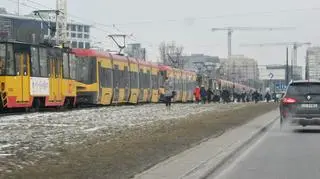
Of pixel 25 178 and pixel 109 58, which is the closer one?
pixel 25 178

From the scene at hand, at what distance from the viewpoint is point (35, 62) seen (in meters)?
32.5

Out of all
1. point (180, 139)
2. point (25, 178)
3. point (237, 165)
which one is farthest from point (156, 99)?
point (25, 178)

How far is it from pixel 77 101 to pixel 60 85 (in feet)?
16.7

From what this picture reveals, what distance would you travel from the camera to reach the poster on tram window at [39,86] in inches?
1249

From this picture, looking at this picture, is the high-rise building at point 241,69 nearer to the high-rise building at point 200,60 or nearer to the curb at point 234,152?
the high-rise building at point 200,60

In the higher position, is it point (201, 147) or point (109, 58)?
point (109, 58)

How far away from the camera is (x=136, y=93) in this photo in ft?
165

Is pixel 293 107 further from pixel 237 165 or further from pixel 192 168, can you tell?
pixel 192 168

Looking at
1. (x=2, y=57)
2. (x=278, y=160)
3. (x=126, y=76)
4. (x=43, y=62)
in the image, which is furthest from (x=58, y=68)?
(x=278, y=160)

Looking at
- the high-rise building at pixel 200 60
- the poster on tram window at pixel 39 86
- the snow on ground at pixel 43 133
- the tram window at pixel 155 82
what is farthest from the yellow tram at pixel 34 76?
the high-rise building at pixel 200 60

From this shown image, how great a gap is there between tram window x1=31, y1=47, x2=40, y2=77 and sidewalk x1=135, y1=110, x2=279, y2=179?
544 inches

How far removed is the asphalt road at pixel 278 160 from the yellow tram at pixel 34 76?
41.0ft

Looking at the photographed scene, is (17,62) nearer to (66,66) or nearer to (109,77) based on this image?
(66,66)

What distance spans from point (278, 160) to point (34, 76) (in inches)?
751
